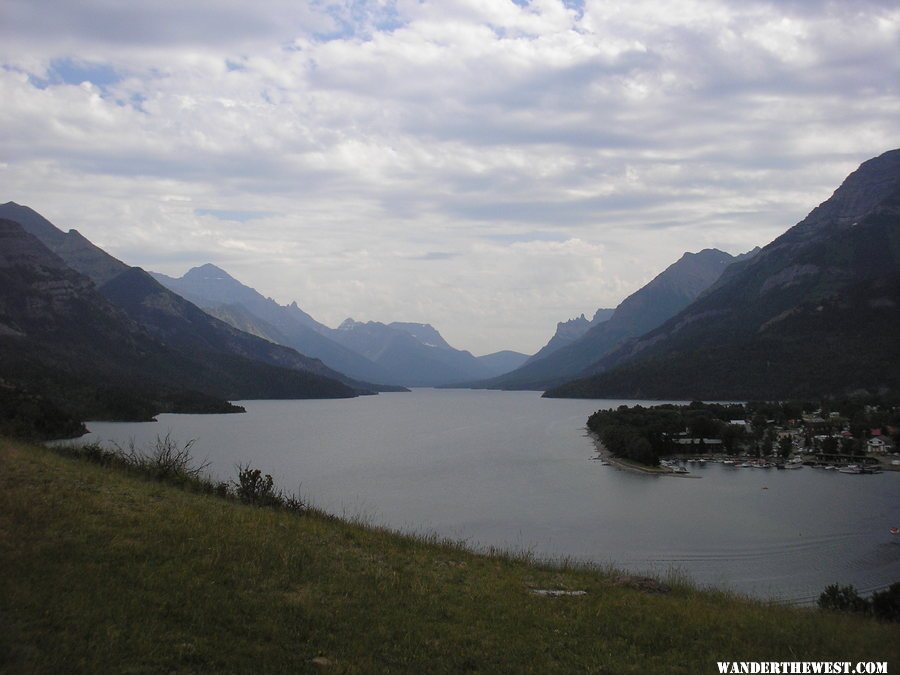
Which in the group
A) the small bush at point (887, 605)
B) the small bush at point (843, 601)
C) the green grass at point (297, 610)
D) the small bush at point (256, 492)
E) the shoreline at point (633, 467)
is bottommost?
the shoreline at point (633, 467)

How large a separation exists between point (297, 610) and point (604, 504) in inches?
2509

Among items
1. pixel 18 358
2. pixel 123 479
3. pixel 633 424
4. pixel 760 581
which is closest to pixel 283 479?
pixel 760 581

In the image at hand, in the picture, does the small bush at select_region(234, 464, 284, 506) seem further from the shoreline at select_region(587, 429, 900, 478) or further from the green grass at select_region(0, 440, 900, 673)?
the shoreline at select_region(587, 429, 900, 478)

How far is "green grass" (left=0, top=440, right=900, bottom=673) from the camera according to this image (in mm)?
9359

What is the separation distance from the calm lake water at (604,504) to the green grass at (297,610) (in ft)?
41.7

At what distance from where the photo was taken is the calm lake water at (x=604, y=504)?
154 ft

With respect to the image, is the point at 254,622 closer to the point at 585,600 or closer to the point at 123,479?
the point at 585,600

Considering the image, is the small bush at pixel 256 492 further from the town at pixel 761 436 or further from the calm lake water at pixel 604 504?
the town at pixel 761 436

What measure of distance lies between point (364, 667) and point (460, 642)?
1.88 metres

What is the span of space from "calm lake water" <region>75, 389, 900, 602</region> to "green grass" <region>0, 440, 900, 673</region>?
1270 centimetres

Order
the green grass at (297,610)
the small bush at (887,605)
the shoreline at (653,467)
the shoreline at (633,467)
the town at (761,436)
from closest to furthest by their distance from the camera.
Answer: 1. the green grass at (297,610)
2. the small bush at (887,605)
3. the shoreline at (633,467)
4. the shoreline at (653,467)
5. the town at (761,436)

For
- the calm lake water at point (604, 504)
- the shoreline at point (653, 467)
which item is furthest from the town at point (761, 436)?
the calm lake water at point (604, 504)

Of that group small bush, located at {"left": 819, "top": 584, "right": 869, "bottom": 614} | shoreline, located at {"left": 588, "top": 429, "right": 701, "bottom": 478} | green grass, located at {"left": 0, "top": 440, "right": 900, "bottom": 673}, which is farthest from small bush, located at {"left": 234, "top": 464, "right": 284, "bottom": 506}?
shoreline, located at {"left": 588, "top": 429, "right": 701, "bottom": 478}

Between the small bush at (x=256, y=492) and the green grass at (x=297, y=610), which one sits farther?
the small bush at (x=256, y=492)
